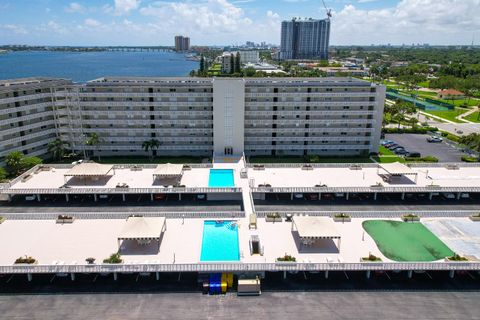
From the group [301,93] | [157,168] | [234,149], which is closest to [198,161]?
[234,149]

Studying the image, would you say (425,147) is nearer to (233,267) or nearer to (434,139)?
(434,139)

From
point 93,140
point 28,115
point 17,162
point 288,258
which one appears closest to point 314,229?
point 288,258

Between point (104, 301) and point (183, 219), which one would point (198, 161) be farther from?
point (104, 301)

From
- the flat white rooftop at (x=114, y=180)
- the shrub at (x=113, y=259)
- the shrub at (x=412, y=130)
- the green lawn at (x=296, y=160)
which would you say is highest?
the shrub at (x=412, y=130)

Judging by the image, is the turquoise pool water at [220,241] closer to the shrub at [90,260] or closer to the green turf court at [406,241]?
the shrub at [90,260]

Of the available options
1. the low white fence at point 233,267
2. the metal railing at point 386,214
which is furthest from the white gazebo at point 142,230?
the metal railing at point 386,214

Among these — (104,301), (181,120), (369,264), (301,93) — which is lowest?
(104,301)
